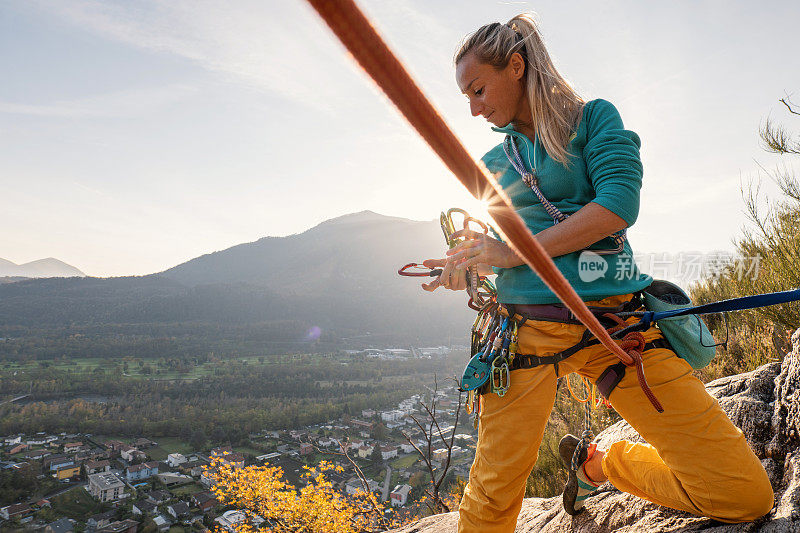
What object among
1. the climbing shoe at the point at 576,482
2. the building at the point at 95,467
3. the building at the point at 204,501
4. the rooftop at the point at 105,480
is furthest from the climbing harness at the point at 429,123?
the building at the point at 95,467

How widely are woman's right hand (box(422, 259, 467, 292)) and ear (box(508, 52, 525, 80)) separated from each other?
75cm

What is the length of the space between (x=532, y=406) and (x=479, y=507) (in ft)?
1.38

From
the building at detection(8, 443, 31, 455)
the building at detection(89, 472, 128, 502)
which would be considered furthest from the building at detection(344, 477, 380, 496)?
the building at detection(8, 443, 31, 455)

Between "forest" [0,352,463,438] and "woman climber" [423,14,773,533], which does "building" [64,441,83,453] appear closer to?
"forest" [0,352,463,438]

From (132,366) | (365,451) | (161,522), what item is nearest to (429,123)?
(161,522)

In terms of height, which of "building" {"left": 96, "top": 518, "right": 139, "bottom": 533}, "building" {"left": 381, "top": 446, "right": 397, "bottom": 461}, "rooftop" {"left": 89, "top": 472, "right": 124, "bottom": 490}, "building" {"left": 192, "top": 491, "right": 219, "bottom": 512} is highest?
"building" {"left": 381, "top": 446, "right": 397, "bottom": 461}

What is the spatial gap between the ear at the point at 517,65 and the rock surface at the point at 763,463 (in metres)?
1.88

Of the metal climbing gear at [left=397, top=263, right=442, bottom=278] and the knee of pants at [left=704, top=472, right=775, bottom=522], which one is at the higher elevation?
the metal climbing gear at [left=397, top=263, right=442, bottom=278]

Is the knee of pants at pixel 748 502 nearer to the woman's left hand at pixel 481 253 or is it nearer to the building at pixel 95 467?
the woman's left hand at pixel 481 253

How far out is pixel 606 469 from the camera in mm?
2045

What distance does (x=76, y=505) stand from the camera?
112ft

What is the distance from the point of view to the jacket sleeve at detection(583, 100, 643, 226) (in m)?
1.30

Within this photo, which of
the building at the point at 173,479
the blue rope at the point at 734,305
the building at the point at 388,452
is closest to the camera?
the blue rope at the point at 734,305

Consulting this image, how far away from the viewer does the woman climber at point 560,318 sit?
1.46 meters
